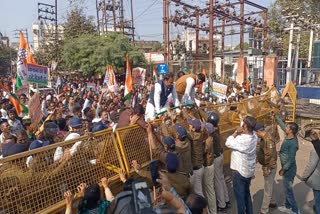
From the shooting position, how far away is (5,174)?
117 inches

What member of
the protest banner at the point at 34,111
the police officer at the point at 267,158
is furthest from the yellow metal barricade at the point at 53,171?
the protest banner at the point at 34,111

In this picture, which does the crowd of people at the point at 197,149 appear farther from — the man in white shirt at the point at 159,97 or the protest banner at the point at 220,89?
the protest banner at the point at 220,89

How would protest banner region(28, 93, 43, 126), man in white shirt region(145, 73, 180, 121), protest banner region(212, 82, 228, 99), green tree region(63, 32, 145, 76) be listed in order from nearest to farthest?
man in white shirt region(145, 73, 180, 121) < protest banner region(28, 93, 43, 126) < protest banner region(212, 82, 228, 99) < green tree region(63, 32, 145, 76)

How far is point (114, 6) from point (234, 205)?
1557 inches

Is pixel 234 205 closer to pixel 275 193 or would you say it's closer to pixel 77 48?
pixel 275 193

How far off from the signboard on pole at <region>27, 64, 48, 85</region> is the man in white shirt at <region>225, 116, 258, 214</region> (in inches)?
216

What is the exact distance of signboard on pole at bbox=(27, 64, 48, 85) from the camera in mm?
7816

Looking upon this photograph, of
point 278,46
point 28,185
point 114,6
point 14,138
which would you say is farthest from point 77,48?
point 28,185

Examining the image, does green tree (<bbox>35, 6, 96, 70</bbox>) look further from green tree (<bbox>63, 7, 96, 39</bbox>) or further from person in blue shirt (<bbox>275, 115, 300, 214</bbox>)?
person in blue shirt (<bbox>275, 115, 300, 214</bbox>)

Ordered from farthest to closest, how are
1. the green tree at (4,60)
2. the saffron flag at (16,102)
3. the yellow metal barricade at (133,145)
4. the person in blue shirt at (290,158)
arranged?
1. the green tree at (4,60)
2. the saffron flag at (16,102)
3. the person in blue shirt at (290,158)
4. the yellow metal barricade at (133,145)

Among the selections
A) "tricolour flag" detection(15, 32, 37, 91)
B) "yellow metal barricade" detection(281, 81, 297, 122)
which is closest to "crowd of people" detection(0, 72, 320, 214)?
"tricolour flag" detection(15, 32, 37, 91)

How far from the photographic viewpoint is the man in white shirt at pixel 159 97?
5043 mm

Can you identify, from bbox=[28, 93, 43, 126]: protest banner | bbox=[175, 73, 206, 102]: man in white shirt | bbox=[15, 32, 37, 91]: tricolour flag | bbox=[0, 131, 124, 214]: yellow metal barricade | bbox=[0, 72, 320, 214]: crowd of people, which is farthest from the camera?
bbox=[15, 32, 37, 91]: tricolour flag

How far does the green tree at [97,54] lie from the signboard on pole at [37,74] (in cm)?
1954
